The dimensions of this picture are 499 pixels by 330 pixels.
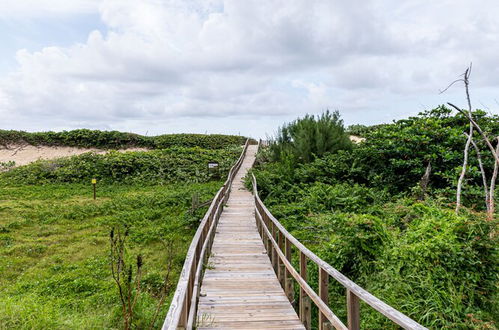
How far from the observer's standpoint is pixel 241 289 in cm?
592

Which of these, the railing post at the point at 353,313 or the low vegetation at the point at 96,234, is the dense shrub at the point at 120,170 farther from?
the railing post at the point at 353,313

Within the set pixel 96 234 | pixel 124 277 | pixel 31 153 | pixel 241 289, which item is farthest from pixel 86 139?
pixel 241 289

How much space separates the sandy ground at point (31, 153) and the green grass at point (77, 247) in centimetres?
950

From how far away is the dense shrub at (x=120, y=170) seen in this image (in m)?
22.5

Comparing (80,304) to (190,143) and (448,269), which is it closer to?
(448,269)

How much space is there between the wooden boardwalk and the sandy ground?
82.4 feet

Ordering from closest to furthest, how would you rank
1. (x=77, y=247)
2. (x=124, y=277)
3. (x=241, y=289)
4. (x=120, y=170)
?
(x=124, y=277) → (x=241, y=289) → (x=77, y=247) → (x=120, y=170)

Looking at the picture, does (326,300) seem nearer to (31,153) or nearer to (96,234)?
(96,234)

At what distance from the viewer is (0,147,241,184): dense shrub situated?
73.8 ft

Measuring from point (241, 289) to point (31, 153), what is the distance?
101 feet

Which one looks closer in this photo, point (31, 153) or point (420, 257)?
point (420, 257)

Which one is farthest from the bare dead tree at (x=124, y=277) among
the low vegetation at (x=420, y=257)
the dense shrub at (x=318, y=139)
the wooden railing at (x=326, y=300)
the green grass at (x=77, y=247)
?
the dense shrub at (x=318, y=139)

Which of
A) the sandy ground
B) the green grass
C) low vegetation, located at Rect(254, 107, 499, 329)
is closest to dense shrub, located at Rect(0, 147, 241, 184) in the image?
the green grass

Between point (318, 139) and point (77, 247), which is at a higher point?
point (318, 139)
